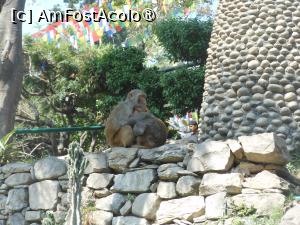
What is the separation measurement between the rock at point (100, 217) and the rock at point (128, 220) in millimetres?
85

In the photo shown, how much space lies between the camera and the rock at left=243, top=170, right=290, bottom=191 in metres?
5.75

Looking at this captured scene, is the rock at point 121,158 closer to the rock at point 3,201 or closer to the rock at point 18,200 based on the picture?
the rock at point 18,200

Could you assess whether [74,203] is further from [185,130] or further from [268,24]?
[185,130]

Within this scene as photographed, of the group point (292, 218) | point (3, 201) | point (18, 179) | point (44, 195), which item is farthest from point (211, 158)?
point (3, 201)

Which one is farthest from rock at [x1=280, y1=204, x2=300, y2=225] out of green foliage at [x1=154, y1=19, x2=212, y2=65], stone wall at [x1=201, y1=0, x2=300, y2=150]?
green foliage at [x1=154, y1=19, x2=212, y2=65]

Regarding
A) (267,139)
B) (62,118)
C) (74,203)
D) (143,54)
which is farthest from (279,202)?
(62,118)

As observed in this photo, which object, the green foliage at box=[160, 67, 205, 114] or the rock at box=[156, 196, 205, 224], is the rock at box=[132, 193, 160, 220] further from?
the green foliage at box=[160, 67, 205, 114]

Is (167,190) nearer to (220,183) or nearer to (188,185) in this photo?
(188,185)

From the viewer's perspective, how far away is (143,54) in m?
13.1

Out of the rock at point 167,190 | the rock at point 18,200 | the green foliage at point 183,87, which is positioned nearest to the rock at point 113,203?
the rock at point 167,190

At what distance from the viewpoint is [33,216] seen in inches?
292

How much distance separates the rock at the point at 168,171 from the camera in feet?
21.1

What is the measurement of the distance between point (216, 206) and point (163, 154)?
103 cm

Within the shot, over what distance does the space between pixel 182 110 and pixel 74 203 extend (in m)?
5.66
